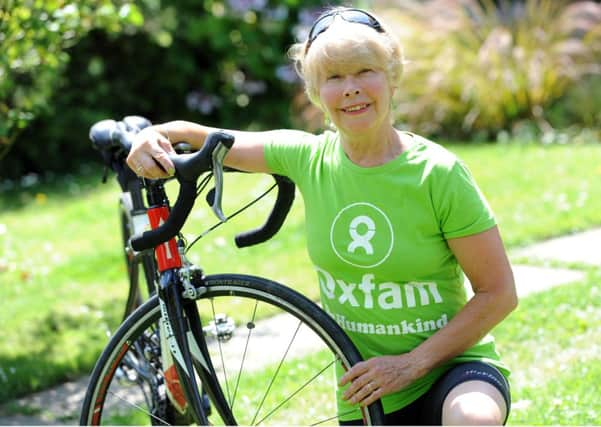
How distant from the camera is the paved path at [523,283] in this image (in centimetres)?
410

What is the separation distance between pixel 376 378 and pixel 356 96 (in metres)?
0.70

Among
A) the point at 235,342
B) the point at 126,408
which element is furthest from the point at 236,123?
the point at 126,408

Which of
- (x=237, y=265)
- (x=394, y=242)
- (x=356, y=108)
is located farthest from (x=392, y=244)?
(x=237, y=265)

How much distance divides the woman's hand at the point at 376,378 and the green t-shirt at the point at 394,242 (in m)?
0.12

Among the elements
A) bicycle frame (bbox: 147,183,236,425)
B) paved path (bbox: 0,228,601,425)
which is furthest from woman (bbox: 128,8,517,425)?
paved path (bbox: 0,228,601,425)

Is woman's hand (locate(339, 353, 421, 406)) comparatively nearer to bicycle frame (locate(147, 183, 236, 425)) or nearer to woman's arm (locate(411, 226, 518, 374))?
woman's arm (locate(411, 226, 518, 374))

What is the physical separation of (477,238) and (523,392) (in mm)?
1380

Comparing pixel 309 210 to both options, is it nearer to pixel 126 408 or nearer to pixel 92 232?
pixel 126 408

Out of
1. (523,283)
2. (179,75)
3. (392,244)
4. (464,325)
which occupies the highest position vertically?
(179,75)

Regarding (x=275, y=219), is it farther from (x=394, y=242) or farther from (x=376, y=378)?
(x=376, y=378)

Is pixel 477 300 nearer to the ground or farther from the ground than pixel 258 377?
farther from the ground

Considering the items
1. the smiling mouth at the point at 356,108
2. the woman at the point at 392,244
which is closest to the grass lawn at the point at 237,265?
the woman at the point at 392,244

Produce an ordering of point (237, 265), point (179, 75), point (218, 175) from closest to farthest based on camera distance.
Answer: point (218, 175) → point (237, 265) → point (179, 75)

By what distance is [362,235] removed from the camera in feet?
8.77
